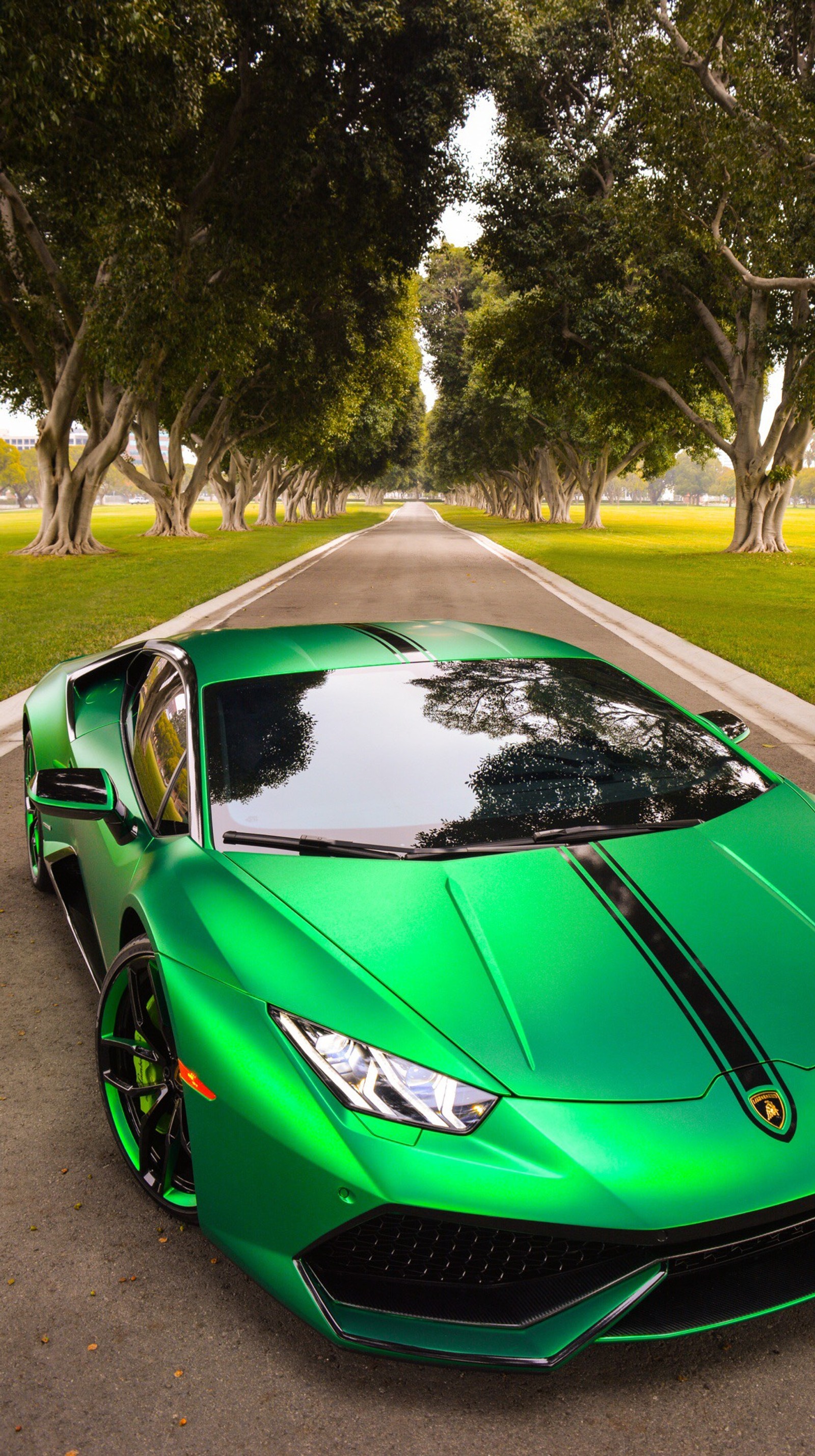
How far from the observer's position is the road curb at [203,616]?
24.9ft

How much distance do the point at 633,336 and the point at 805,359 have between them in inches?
163

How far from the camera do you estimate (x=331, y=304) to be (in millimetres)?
26438

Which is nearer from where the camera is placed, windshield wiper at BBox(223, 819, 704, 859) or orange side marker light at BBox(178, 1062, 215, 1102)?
orange side marker light at BBox(178, 1062, 215, 1102)

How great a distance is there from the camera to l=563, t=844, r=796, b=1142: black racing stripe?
199cm

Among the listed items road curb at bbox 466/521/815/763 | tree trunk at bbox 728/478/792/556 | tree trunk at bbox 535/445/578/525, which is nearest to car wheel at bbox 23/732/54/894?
road curb at bbox 466/521/815/763

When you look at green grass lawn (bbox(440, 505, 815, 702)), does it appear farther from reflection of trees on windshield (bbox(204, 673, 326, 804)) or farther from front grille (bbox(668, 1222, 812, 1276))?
front grille (bbox(668, 1222, 812, 1276))

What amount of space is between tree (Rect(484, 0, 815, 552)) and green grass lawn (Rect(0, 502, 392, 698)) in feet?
32.4

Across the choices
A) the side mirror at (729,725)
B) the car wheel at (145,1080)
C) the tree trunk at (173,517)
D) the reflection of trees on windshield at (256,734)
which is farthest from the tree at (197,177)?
the car wheel at (145,1080)

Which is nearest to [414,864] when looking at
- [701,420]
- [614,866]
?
[614,866]

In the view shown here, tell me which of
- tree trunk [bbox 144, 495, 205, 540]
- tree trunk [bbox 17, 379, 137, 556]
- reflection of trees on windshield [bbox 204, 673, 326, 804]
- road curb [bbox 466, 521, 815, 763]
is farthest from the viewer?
tree trunk [bbox 144, 495, 205, 540]

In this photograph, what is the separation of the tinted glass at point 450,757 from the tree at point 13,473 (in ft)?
309

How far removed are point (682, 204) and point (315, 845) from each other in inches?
856

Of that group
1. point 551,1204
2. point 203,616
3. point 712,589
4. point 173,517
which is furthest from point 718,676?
point 173,517

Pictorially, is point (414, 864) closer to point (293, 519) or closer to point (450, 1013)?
point (450, 1013)
